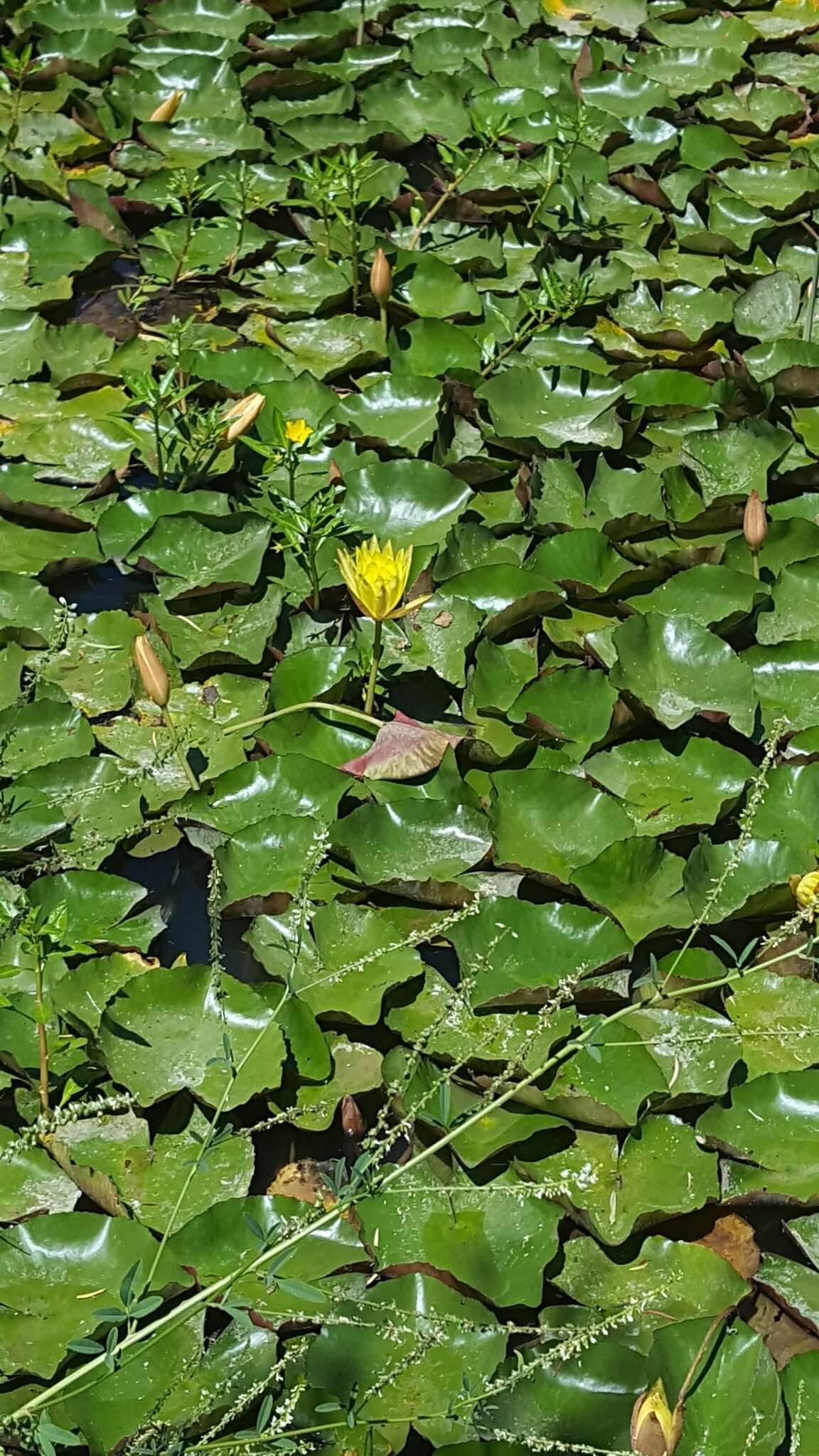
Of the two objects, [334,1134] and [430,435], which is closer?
[334,1134]

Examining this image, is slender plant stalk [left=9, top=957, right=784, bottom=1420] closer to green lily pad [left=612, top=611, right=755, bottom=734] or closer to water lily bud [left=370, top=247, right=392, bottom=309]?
green lily pad [left=612, top=611, right=755, bottom=734]

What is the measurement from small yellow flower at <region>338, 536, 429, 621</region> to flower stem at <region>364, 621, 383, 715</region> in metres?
0.03

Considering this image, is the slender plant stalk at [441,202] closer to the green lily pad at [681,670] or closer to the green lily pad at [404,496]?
the green lily pad at [404,496]

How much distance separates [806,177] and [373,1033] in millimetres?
3228

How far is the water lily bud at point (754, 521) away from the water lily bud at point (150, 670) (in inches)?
45.8

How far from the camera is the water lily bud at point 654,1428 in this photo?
165cm

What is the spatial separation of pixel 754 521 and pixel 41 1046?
166cm

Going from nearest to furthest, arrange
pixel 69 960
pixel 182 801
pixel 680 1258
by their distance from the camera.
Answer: pixel 680 1258 → pixel 69 960 → pixel 182 801

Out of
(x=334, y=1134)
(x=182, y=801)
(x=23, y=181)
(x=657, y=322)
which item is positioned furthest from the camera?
(x=23, y=181)

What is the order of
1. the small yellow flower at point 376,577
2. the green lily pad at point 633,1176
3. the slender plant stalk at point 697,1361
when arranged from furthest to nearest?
1. the small yellow flower at point 376,577
2. the green lily pad at point 633,1176
3. the slender plant stalk at point 697,1361

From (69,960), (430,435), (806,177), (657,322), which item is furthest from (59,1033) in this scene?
(806,177)

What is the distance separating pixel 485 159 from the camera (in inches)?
177

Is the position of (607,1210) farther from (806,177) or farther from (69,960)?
(806,177)

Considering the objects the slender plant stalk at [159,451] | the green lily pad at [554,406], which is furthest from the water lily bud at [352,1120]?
the green lily pad at [554,406]
